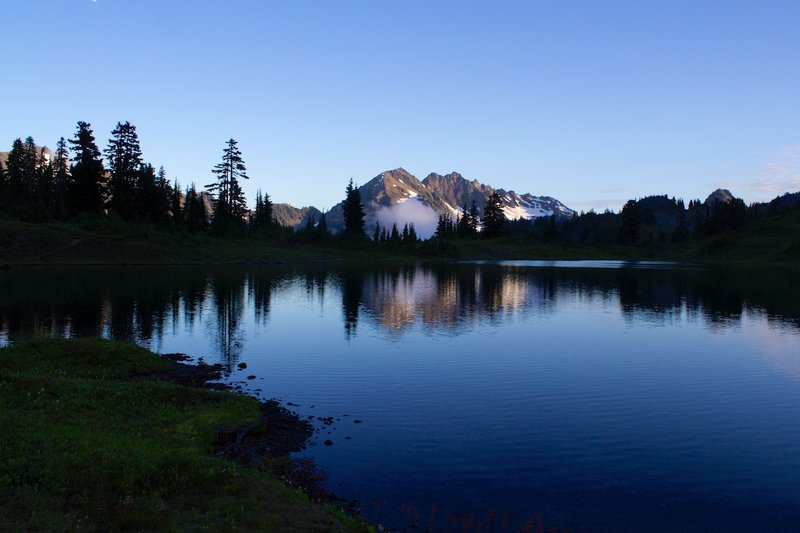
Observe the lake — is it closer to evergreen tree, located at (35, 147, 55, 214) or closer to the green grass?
the green grass

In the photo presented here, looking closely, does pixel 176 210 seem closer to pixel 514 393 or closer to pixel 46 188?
pixel 46 188

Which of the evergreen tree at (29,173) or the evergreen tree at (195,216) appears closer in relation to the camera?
the evergreen tree at (29,173)

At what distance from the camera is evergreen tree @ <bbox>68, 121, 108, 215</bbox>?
130875 millimetres

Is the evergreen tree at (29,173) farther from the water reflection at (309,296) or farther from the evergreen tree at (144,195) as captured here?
the water reflection at (309,296)

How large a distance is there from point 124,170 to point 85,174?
1046cm

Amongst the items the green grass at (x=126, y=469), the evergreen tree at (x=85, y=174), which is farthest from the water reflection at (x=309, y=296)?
the evergreen tree at (x=85, y=174)

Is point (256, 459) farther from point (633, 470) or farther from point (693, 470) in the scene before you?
point (693, 470)

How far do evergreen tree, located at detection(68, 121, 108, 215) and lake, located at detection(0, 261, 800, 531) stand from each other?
7324cm

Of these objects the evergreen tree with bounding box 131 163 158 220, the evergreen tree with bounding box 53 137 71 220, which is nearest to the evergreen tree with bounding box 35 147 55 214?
the evergreen tree with bounding box 53 137 71 220

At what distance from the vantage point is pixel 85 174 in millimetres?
131625

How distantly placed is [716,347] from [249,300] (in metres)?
48.9

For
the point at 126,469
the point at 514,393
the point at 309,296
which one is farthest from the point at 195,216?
the point at 126,469

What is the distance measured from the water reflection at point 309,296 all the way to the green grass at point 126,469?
550 inches

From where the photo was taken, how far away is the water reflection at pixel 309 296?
4566 cm
